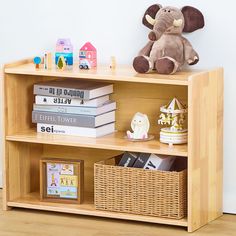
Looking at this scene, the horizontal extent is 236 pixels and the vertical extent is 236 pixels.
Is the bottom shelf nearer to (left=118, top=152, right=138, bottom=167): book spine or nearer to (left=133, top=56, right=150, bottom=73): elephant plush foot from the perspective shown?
(left=118, top=152, right=138, bottom=167): book spine

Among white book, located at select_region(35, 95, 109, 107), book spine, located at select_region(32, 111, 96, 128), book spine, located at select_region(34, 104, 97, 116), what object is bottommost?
book spine, located at select_region(32, 111, 96, 128)

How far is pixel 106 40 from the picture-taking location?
3.08 meters

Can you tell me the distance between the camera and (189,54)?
2854 mm

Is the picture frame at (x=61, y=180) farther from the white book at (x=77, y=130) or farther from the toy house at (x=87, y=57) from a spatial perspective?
the toy house at (x=87, y=57)

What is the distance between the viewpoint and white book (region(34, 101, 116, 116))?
293 cm

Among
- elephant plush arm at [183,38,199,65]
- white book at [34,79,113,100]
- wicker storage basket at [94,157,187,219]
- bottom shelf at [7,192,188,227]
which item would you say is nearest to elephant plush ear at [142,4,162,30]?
elephant plush arm at [183,38,199,65]

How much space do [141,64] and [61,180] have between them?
1.89 feet

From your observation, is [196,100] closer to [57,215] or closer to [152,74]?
[152,74]

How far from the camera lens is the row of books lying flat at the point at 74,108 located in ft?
9.60

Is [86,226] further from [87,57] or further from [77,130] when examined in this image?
[87,57]

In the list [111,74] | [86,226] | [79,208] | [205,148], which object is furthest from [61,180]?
[205,148]

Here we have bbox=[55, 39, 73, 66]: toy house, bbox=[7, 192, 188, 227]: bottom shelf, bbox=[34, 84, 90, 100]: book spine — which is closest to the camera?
bbox=[7, 192, 188, 227]: bottom shelf

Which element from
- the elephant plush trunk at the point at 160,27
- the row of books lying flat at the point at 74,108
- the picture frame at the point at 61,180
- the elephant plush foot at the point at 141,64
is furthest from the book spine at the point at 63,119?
the elephant plush trunk at the point at 160,27

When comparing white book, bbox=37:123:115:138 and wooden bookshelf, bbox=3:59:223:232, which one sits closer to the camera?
wooden bookshelf, bbox=3:59:223:232
